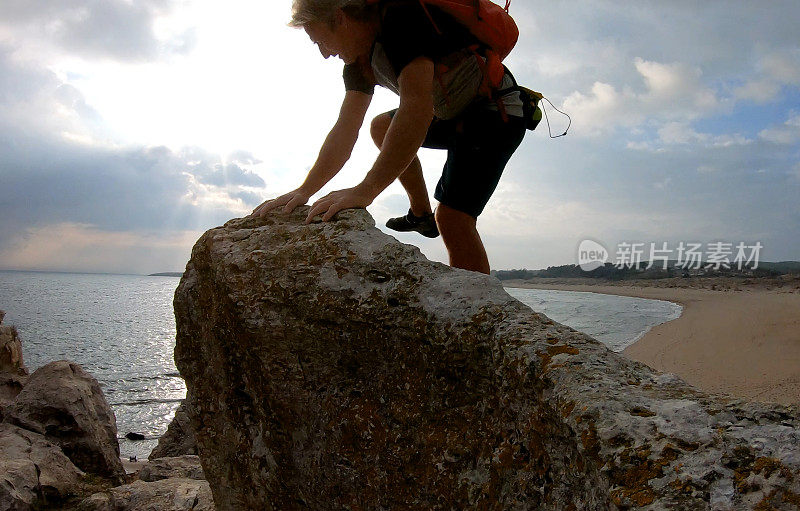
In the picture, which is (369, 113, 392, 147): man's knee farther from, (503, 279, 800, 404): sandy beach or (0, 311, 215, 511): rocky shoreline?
(503, 279, 800, 404): sandy beach

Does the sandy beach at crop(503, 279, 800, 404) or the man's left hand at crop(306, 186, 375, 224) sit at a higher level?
the man's left hand at crop(306, 186, 375, 224)

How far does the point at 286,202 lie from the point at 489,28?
1.26 metres

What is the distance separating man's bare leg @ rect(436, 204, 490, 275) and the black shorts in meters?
0.04

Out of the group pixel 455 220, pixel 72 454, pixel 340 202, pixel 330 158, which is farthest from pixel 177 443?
pixel 340 202

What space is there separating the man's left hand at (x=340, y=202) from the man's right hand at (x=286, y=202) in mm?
230

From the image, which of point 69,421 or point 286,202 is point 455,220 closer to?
point 286,202

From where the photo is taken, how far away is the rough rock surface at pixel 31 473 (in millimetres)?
3908

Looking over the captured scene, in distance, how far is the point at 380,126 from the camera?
10.1ft

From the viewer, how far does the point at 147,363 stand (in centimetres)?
1655

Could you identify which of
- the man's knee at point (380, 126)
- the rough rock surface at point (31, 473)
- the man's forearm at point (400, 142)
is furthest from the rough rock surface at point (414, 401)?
the rough rock surface at point (31, 473)

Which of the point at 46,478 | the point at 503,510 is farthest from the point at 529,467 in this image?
the point at 46,478

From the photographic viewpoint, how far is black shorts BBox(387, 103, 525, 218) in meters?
2.75

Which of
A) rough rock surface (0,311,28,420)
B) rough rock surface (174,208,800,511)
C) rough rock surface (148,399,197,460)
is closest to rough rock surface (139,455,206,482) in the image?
rough rock surface (148,399,197,460)

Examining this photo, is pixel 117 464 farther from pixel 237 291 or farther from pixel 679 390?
pixel 679 390
